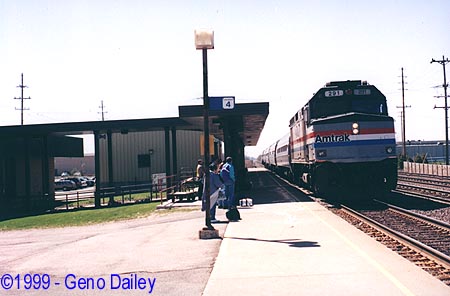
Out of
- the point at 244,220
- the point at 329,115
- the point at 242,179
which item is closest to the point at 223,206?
the point at 244,220

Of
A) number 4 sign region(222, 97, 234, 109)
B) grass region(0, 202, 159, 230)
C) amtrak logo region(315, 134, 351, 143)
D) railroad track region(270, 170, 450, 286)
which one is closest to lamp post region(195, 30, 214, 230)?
number 4 sign region(222, 97, 234, 109)

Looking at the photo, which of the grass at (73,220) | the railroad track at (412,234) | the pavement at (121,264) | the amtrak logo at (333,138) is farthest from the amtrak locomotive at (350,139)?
the grass at (73,220)

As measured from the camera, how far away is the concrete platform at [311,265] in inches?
258

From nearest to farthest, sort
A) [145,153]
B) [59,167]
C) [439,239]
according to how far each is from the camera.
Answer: [439,239], [145,153], [59,167]

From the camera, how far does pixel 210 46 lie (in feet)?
37.2

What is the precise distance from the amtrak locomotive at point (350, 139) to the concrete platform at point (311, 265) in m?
4.49

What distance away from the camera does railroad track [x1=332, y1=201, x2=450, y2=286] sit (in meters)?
7.91

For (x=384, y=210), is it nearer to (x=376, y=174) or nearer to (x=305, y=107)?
(x=376, y=174)

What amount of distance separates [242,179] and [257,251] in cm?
1513

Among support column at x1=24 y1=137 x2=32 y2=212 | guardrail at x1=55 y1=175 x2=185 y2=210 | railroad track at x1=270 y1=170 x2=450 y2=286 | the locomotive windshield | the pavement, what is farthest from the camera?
support column at x1=24 y1=137 x2=32 y2=212

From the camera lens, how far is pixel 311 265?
25.9 ft

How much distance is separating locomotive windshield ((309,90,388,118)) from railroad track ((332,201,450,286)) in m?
3.43

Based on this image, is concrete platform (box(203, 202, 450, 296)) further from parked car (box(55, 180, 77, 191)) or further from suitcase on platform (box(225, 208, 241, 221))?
parked car (box(55, 180, 77, 191))

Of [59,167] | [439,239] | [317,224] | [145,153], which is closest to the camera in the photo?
[439,239]
